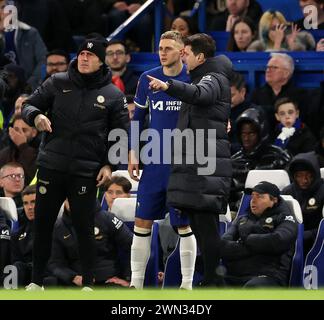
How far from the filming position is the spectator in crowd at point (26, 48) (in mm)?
16297

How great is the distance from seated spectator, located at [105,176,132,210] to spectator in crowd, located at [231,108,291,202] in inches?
46.1

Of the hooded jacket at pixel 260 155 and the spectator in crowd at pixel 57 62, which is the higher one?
the spectator in crowd at pixel 57 62

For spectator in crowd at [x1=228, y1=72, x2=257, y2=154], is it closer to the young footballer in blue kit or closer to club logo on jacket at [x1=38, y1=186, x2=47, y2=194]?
the young footballer in blue kit

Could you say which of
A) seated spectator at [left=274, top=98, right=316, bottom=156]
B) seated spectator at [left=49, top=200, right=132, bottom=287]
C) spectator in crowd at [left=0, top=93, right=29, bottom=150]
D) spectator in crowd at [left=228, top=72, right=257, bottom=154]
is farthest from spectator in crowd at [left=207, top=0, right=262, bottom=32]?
seated spectator at [left=49, top=200, right=132, bottom=287]

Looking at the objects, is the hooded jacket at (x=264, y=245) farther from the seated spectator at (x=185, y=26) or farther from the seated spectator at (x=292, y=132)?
the seated spectator at (x=185, y=26)

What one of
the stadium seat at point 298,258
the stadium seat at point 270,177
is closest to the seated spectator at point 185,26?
the stadium seat at point 270,177

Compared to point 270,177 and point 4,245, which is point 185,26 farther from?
point 4,245

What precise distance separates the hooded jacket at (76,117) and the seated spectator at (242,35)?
15.5 ft

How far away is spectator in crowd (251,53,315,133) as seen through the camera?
1418cm

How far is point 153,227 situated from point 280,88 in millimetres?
3003

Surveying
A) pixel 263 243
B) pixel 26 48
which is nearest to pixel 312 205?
pixel 263 243

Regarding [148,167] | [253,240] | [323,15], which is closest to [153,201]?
[148,167]

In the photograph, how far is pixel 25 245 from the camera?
12.4 meters

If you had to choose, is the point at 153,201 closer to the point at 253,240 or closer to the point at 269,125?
the point at 253,240
